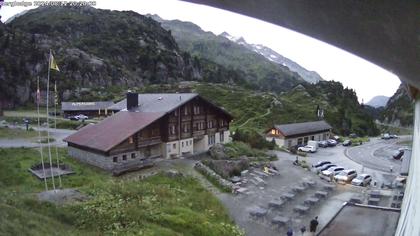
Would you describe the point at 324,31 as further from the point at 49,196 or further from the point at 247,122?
the point at 247,122

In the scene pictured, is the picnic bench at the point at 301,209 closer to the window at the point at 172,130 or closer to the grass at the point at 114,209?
the grass at the point at 114,209

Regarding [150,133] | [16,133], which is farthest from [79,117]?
[150,133]

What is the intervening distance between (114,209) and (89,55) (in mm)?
98649

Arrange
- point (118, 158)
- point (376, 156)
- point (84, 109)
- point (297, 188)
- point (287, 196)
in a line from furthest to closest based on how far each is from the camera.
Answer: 1. point (84, 109)
2. point (376, 156)
3. point (118, 158)
4. point (297, 188)
5. point (287, 196)

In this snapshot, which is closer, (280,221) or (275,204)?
(280,221)

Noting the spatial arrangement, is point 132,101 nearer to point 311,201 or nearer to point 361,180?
point 311,201

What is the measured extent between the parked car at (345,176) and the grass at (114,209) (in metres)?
13.0

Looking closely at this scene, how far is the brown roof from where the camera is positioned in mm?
28384

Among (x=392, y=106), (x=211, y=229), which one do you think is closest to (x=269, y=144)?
(x=211, y=229)

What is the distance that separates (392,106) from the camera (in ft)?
413

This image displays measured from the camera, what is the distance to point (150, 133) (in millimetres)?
31078

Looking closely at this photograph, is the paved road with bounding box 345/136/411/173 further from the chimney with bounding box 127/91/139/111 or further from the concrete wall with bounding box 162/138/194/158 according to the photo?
the chimney with bounding box 127/91/139/111

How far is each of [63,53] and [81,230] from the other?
96.6m

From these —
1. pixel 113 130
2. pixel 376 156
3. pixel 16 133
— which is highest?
pixel 113 130
